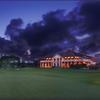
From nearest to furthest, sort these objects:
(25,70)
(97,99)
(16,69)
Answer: (97,99) < (16,69) < (25,70)

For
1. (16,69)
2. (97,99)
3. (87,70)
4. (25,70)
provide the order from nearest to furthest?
(97,99) < (87,70) < (16,69) < (25,70)

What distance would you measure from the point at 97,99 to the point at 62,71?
4478cm

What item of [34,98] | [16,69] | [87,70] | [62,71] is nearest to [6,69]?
[16,69]

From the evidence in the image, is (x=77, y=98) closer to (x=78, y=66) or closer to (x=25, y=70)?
(x=78, y=66)

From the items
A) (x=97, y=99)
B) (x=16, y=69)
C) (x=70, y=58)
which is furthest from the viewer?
(x=16, y=69)

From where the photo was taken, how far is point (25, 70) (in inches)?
2815

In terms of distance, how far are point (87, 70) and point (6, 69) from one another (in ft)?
52.9

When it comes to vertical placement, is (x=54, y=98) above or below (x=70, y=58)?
below

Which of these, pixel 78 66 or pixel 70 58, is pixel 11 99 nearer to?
pixel 70 58

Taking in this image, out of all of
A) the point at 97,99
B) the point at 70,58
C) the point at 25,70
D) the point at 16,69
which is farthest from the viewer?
the point at 25,70

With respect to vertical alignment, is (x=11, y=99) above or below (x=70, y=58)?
below

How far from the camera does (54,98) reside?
21.9m

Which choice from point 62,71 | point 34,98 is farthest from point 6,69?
point 34,98

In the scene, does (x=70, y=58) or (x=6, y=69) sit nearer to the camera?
(x=70, y=58)
